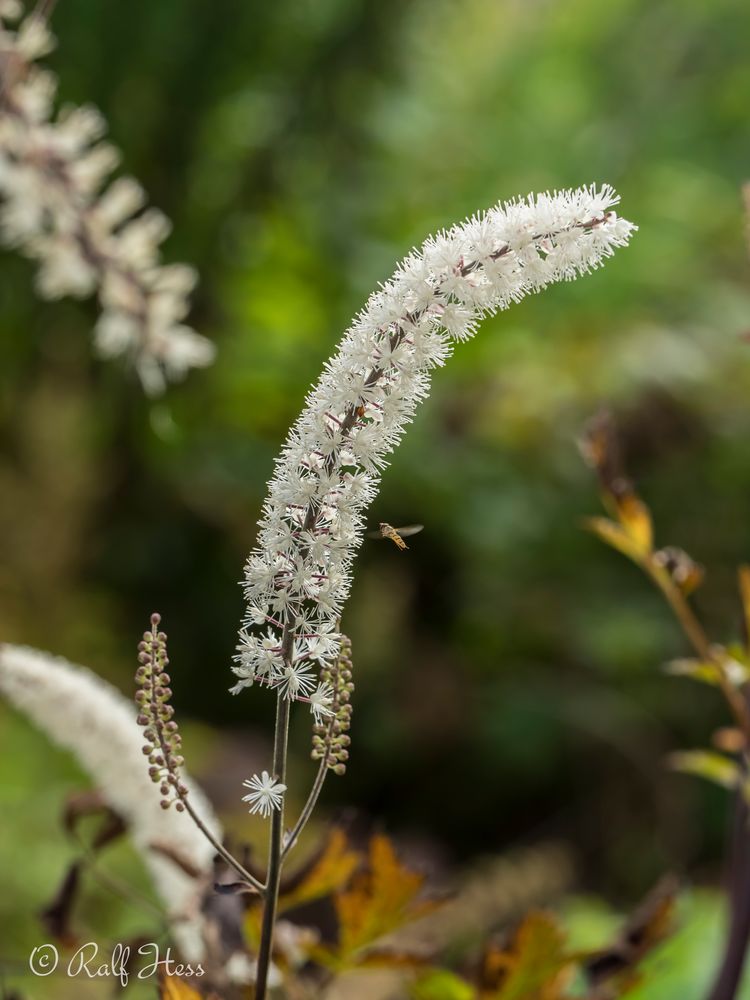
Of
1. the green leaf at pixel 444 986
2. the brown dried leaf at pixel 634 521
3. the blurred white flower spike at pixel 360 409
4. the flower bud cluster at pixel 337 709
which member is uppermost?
the brown dried leaf at pixel 634 521

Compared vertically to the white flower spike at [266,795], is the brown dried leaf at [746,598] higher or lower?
higher

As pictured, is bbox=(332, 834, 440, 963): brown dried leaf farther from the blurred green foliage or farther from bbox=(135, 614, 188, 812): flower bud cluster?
the blurred green foliage

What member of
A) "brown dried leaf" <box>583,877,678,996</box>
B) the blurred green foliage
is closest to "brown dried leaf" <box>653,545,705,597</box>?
"brown dried leaf" <box>583,877,678,996</box>

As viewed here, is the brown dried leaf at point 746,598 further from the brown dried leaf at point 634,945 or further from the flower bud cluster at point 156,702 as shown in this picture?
the flower bud cluster at point 156,702

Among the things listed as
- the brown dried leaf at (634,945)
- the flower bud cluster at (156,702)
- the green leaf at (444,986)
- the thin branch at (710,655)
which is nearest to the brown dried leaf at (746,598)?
the thin branch at (710,655)

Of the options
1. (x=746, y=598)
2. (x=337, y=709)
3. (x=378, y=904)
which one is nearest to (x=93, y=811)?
(x=378, y=904)

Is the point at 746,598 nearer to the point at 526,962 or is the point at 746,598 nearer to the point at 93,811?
the point at 526,962

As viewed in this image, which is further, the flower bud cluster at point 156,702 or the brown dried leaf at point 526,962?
the brown dried leaf at point 526,962
